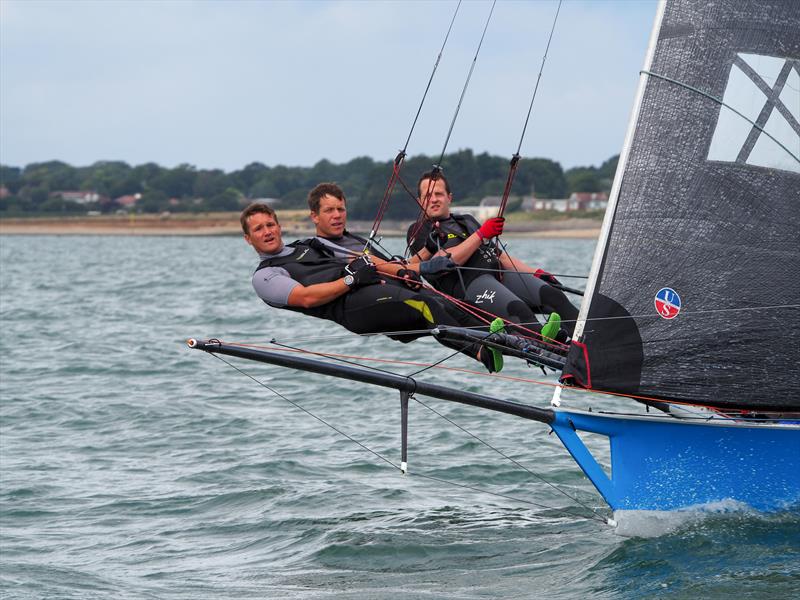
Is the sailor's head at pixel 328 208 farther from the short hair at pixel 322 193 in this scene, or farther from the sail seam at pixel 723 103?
the sail seam at pixel 723 103

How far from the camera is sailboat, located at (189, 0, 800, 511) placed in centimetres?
557

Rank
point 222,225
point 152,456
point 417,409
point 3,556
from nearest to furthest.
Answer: point 3,556 → point 152,456 → point 417,409 → point 222,225

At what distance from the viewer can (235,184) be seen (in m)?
115

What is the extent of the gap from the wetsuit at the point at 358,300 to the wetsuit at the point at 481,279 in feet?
0.92

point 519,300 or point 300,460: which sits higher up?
point 519,300

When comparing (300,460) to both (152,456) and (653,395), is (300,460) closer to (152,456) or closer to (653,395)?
(152,456)

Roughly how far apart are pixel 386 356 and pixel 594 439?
5852mm

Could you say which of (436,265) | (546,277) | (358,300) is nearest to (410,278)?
(436,265)

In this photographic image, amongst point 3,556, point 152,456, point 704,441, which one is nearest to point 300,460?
point 152,456

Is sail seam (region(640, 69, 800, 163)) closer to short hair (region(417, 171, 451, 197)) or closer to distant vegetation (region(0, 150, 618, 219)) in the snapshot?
short hair (region(417, 171, 451, 197))

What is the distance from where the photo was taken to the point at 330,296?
6203mm

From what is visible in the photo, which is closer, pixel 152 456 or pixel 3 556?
pixel 3 556

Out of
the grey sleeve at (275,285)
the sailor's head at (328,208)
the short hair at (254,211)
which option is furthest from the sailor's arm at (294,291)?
the sailor's head at (328,208)

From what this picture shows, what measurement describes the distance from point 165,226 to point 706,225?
9358 cm
